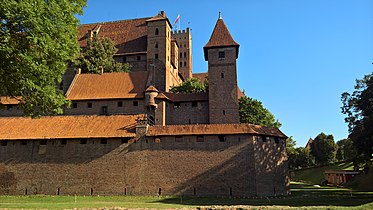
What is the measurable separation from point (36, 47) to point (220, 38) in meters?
28.4

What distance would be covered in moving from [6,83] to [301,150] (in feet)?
219

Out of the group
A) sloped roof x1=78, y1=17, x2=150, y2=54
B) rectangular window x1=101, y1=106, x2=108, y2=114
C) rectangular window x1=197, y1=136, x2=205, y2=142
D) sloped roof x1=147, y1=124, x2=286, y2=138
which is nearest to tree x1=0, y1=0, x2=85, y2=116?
sloped roof x1=147, y1=124, x2=286, y2=138

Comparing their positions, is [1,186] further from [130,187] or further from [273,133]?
[273,133]

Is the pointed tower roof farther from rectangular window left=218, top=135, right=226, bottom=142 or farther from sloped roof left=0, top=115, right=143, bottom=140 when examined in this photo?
rectangular window left=218, top=135, right=226, bottom=142

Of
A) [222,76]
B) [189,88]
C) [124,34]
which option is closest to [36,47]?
[222,76]

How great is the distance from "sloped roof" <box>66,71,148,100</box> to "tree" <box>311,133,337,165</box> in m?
43.5

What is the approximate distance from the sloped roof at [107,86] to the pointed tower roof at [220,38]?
9.34 metres

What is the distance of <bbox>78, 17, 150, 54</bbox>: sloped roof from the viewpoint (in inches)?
2047

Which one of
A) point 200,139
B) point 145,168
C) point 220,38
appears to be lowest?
point 145,168

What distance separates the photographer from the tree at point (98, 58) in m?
46.4

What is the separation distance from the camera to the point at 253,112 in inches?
1762

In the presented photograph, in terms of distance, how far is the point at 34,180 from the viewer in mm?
29859

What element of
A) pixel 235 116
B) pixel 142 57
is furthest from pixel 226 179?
pixel 142 57

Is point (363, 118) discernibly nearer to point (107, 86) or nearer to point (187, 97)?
point (187, 97)
